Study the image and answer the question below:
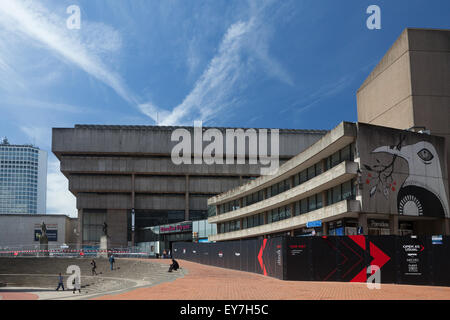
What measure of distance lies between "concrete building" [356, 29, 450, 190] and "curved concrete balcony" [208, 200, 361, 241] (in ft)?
34.3

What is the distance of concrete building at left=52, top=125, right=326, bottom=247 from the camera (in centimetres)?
8894

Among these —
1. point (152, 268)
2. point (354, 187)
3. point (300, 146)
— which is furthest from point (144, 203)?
point (354, 187)

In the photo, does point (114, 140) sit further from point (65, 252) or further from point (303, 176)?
point (303, 176)

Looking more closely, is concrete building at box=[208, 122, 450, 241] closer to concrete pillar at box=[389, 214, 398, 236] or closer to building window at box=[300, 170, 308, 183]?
concrete pillar at box=[389, 214, 398, 236]

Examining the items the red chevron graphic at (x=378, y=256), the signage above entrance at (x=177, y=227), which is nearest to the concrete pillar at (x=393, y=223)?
the red chevron graphic at (x=378, y=256)

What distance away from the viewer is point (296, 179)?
1752 inches

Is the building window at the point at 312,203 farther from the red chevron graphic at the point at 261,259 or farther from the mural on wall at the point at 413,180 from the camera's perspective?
the red chevron graphic at the point at 261,259

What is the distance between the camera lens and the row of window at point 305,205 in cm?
3484

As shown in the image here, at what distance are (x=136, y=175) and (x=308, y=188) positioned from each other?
57359 millimetres

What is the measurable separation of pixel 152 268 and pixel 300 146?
57.2 meters

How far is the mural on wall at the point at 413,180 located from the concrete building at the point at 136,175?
56530 mm

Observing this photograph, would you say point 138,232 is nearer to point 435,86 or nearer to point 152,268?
point 152,268

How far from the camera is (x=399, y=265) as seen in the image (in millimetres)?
22594
